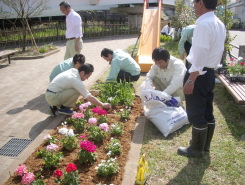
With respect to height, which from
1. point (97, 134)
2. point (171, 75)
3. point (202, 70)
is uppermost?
point (202, 70)

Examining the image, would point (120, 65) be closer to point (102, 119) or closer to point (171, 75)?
point (171, 75)

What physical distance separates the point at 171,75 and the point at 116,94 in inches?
42.0

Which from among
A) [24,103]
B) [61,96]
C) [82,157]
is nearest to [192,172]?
[82,157]

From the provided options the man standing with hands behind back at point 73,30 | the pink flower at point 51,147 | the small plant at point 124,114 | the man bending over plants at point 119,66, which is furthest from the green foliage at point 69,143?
the man standing with hands behind back at point 73,30

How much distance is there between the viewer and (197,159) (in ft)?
10.6

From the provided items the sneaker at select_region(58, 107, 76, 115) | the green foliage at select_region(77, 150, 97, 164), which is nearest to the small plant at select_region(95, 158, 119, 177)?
the green foliage at select_region(77, 150, 97, 164)

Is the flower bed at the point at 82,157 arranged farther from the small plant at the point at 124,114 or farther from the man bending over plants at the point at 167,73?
the man bending over plants at the point at 167,73

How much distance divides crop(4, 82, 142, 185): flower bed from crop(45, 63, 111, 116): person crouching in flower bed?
0.34 metres

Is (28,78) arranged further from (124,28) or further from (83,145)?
(124,28)

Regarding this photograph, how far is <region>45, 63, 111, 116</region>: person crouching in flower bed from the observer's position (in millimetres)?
4199

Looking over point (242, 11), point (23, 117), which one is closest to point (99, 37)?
point (23, 117)

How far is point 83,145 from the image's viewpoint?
290cm

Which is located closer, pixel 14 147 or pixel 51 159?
pixel 51 159

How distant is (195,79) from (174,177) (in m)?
1.08
